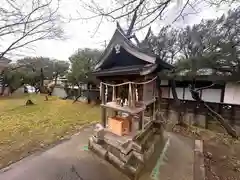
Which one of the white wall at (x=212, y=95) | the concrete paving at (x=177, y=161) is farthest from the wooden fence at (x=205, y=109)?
the concrete paving at (x=177, y=161)

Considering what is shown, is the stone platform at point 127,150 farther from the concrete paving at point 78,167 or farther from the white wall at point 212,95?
the white wall at point 212,95

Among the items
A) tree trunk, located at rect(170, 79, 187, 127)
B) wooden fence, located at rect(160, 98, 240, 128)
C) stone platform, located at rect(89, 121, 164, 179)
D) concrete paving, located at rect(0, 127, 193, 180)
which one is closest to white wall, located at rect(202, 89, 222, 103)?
wooden fence, located at rect(160, 98, 240, 128)

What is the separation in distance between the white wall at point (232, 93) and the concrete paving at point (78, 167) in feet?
16.1

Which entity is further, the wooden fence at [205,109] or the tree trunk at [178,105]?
the tree trunk at [178,105]

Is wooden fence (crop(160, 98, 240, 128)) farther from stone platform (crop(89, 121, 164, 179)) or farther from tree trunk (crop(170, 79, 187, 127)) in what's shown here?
stone platform (crop(89, 121, 164, 179))

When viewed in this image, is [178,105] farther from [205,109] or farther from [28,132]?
[28,132]

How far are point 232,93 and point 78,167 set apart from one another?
8.62m

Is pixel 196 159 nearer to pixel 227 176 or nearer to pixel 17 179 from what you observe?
pixel 227 176

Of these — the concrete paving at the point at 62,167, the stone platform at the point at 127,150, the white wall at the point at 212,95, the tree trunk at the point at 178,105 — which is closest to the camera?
Answer: the concrete paving at the point at 62,167

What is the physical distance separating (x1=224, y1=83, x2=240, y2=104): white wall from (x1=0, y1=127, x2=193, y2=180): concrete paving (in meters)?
4.90

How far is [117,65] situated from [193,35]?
21.5 ft

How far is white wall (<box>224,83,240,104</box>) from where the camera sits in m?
8.01

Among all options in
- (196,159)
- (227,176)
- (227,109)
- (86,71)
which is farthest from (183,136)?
(86,71)

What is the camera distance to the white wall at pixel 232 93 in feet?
26.3
